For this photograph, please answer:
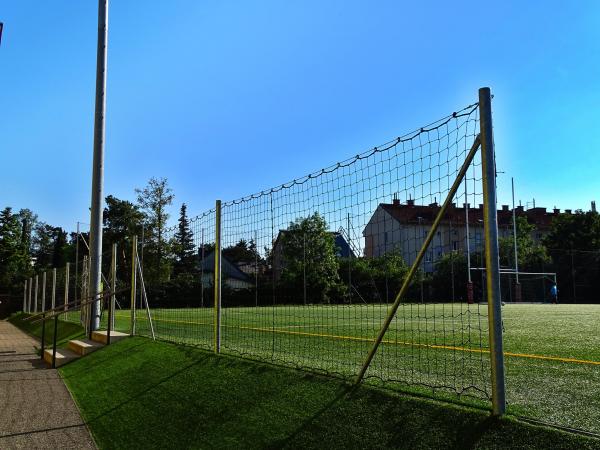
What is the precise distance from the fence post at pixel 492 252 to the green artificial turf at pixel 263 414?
0.24 metres

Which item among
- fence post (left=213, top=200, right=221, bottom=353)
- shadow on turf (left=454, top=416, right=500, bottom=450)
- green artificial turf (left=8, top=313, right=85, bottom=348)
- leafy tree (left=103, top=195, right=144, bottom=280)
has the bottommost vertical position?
green artificial turf (left=8, top=313, right=85, bottom=348)

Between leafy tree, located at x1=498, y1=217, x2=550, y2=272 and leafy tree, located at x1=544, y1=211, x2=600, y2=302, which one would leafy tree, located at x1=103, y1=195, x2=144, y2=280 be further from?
leafy tree, located at x1=544, y1=211, x2=600, y2=302

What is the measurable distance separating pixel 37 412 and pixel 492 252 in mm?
5475

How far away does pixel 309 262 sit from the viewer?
7.84 m

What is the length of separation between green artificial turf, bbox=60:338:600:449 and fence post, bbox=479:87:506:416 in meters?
0.24

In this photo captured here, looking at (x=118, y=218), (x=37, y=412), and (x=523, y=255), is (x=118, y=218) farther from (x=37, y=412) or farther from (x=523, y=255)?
(x=37, y=412)

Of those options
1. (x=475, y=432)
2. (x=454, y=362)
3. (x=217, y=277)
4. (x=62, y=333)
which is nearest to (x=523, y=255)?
(x=62, y=333)

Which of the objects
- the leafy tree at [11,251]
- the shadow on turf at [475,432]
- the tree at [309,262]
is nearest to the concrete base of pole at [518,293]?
the tree at [309,262]

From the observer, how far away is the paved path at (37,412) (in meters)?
5.25

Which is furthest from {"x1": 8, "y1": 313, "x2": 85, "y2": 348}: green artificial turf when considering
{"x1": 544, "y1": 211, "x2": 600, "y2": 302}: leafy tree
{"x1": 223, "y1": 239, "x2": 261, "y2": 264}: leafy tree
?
{"x1": 544, "y1": 211, "x2": 600, "y2": 302}: leafy tree

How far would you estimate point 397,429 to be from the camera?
3730mm

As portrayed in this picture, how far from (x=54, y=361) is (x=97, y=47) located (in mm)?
8441

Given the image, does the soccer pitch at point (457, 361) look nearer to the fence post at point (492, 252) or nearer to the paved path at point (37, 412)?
the fence post at point (492, 252)

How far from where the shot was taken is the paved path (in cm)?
525
